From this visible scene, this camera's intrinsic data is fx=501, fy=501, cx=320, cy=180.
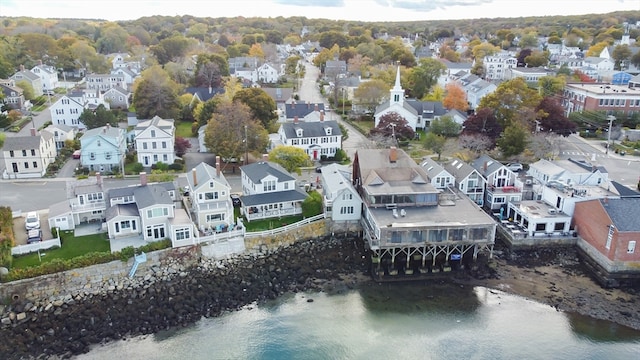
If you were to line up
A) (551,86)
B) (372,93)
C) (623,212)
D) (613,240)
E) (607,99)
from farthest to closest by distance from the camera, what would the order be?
(551,86)
(372,93)
(607,99)
(623,212)
(613,240)

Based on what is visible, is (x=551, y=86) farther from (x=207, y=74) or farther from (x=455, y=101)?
(x=207, y=74)

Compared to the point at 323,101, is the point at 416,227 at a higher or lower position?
lower

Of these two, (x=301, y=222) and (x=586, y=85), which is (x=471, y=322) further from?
(x=586, y=85)

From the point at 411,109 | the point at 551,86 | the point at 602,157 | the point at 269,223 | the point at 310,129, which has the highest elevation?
the point at 551,86

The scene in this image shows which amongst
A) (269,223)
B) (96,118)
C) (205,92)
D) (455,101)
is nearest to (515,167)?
(455,101)

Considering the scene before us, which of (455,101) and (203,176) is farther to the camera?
(455,101)

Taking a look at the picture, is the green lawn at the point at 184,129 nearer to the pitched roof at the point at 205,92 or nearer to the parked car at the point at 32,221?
the pitched roof at the point at 205,92

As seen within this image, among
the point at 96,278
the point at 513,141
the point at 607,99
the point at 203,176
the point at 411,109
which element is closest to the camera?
the point at 96,278

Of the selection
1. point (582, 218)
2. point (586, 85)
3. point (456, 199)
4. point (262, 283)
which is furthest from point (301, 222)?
point (586, 85)
